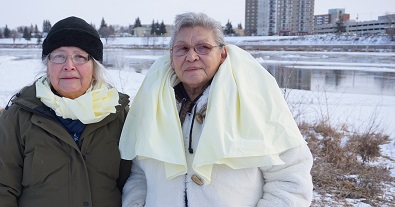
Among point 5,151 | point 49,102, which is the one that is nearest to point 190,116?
point 49,102

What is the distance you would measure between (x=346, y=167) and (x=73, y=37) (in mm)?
4595

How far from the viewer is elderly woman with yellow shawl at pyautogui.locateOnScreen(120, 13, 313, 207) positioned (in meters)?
2.04

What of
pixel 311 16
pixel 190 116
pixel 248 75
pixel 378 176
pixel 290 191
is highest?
pixel 311 16

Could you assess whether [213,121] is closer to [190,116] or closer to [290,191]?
[190,116]

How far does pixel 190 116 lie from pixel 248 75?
408 millimetres

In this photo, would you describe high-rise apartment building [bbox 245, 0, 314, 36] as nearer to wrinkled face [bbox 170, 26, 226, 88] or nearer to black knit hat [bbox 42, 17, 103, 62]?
black knit hat [bbox 42, 17, 103, 62]

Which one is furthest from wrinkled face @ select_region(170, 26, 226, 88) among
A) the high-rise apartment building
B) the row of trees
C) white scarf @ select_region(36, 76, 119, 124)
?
the high-rise apartment building

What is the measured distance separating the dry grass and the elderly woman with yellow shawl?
2.57 m

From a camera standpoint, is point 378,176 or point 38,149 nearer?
point 38,149

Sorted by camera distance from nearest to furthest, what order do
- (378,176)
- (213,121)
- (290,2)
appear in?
(213,121) < (378,176) < (290,2)

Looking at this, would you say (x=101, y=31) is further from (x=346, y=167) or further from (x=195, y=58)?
(x=195, y=58)

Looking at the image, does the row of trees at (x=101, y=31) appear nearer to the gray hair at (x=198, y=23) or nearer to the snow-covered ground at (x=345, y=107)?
the snow-covered ground at (x=345, y=107)

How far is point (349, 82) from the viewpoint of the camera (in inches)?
636

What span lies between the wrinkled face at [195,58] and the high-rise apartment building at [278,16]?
10561 cm
